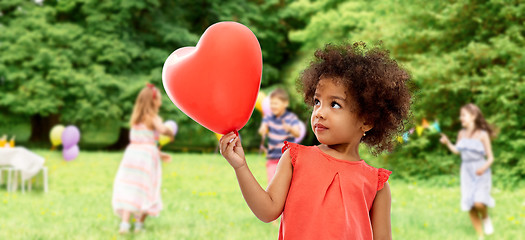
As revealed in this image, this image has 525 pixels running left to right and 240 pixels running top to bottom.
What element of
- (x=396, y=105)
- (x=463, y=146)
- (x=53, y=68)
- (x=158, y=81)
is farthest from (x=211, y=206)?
(x=53, y=68)

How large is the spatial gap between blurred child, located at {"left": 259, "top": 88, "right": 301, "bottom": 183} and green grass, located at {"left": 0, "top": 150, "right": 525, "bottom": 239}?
76cm

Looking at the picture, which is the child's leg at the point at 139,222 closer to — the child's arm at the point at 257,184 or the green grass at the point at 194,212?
the green grass at the point at 194,212

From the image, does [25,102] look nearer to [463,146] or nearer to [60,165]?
[60,165]

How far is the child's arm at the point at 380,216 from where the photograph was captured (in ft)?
6.36

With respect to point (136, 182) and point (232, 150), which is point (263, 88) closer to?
point (136, 182)

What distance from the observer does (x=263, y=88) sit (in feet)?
69.8

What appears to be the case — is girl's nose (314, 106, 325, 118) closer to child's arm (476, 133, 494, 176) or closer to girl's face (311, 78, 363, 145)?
girl's face (311, 78, 363, 145)

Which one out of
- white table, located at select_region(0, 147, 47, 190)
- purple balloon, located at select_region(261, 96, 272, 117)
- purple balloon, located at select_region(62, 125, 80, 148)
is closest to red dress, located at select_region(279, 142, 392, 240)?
purple balloon, located at select_region(261, 96, 272, 117)

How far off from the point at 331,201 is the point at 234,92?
48 centimetres

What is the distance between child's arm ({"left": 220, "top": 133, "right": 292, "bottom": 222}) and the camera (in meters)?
1.73

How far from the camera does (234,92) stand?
70.4 inches

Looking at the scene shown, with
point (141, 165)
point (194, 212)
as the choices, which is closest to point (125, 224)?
point (141, 165)

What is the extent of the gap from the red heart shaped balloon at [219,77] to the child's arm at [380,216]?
566mm

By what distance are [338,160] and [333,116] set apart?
156 millimetres
